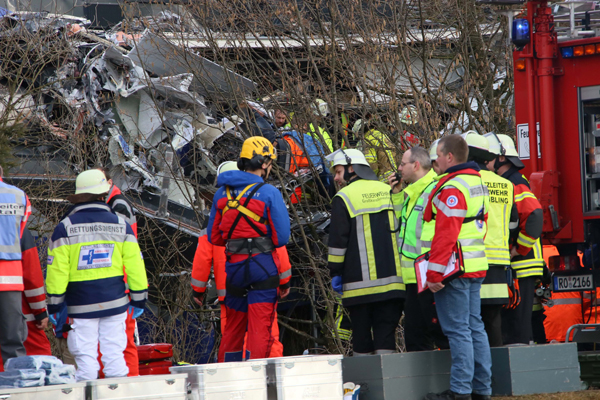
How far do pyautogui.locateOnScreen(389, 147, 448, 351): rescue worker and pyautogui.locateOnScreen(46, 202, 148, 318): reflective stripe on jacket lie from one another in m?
2.18

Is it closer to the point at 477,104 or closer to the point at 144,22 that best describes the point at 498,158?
the point at 477,104

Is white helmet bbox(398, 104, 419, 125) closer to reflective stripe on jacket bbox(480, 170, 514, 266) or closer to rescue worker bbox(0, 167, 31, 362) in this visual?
reflective stripe on jacket bbox(480, 170, 514, 266)

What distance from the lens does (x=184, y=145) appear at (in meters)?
10.8

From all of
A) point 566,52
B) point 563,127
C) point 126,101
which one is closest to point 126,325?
point 563,127

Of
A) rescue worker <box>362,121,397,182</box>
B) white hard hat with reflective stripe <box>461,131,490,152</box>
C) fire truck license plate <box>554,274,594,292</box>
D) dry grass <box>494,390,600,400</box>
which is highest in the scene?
rescue worker <box>362,121,397,182</box>

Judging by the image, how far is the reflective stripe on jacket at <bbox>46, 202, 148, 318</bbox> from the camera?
227 inches

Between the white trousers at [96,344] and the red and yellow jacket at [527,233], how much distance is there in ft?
11.3

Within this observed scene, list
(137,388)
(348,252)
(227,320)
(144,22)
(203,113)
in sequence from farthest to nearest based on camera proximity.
Answer: (203,113)
(144,22)
(227,320)
(348,252)
(137,388)

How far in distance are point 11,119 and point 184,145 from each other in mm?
2461

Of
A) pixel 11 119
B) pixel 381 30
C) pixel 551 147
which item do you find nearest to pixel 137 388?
pixel 551 147

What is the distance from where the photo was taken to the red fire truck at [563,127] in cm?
722

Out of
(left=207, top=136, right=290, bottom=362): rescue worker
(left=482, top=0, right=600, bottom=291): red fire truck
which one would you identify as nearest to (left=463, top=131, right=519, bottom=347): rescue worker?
(left=482, top=0, right=600, bottom=291): red fire truck

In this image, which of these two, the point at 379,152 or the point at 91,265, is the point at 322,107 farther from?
the point at 91,265

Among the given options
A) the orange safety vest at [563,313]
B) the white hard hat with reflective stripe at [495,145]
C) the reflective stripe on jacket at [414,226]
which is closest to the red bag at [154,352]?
the reflective stripe on jacket at [414,226]
